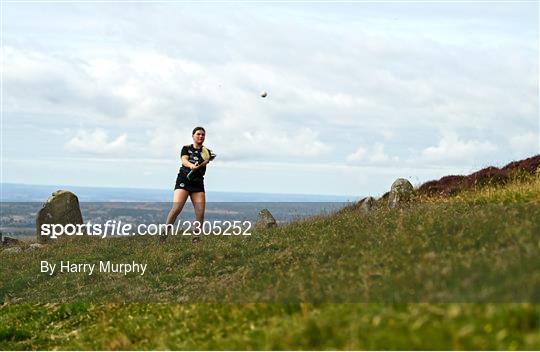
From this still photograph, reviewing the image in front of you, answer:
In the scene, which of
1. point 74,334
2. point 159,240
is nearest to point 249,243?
point 159,240

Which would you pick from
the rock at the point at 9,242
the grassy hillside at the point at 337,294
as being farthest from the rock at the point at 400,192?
the rock at the point at 9,242

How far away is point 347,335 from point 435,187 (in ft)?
80.8

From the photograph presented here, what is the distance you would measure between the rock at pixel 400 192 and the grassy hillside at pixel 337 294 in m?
8.93

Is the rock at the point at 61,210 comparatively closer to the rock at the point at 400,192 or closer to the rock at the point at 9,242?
the rock at the point at 9,242

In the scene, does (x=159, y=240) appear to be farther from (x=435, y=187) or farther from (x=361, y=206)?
(x=435, y=187)

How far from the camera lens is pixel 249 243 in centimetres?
2284

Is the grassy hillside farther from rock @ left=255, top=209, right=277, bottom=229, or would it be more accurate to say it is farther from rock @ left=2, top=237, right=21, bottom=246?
rock @ left=2, top=237, right=21, bottom=246

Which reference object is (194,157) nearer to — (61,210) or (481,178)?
(481,178)

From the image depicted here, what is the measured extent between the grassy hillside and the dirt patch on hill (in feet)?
24.6

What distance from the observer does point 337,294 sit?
1040cm

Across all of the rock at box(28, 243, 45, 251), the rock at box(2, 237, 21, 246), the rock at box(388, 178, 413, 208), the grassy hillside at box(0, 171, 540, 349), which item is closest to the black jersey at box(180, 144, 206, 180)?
the grassy hillside at box(0, 171, 540, 349)

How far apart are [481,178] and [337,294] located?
21.2 metres

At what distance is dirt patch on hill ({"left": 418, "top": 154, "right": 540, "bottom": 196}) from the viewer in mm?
28844

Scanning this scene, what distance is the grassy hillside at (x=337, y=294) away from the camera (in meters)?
8.19
